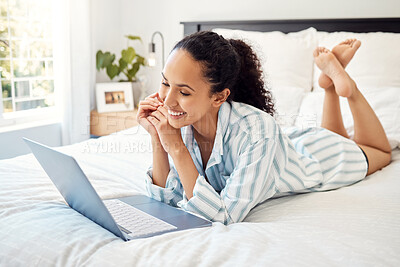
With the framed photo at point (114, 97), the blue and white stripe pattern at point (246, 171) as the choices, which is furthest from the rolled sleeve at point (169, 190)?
the framed photo at point (114, 97)

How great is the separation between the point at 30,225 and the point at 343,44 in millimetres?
1545

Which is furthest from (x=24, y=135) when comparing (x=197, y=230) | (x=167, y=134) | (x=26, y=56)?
(x=197, y=230)

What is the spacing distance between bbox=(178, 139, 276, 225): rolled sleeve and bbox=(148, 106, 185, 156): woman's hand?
0.43 feet

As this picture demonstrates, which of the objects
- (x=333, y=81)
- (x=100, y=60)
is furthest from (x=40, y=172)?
(x=100, y=60)

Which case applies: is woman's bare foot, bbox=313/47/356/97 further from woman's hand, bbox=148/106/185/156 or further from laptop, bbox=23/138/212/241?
laptop, bbox=23/138/212/241

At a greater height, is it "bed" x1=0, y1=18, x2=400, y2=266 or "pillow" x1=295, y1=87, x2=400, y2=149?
"pillow" x1=295, y1=87, x2=400, y2=149

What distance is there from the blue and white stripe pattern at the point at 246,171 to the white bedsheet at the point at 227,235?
0.06m

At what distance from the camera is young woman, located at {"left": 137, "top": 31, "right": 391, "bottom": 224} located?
3.75ft

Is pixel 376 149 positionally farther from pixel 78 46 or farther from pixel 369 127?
pixel 78 46

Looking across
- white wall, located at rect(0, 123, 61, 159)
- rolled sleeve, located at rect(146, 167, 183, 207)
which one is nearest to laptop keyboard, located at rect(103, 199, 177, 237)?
rolled sleeve, located at rect(146, 167, 183, 207)

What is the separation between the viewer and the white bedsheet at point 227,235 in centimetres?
87

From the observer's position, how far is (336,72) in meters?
1.82

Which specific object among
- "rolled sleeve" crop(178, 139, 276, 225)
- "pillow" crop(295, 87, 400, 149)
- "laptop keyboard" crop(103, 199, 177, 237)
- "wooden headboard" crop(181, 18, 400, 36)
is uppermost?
"wooden headboard" crop(181, 18, 400, 36)

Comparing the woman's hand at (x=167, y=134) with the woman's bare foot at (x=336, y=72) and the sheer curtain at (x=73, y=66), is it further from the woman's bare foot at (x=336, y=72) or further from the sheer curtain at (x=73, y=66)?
the sheer curtain at (x=73, y=66)
